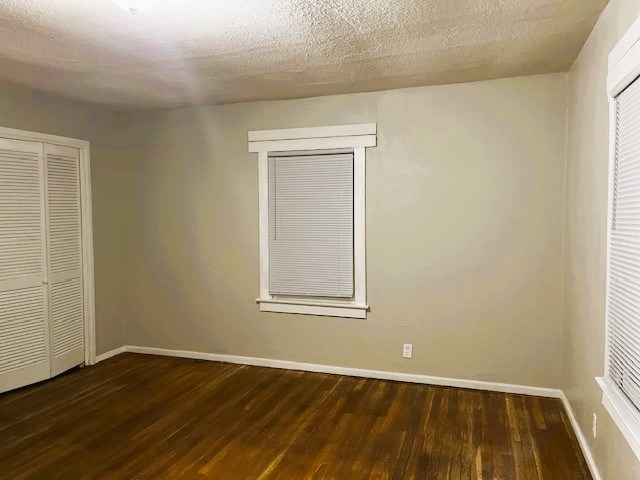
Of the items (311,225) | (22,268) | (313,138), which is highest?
(313,138)

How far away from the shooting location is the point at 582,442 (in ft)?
9.41

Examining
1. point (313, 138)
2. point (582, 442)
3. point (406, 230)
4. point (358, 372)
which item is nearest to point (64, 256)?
point (313, 138)

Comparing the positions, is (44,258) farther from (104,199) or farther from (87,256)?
(104,199)

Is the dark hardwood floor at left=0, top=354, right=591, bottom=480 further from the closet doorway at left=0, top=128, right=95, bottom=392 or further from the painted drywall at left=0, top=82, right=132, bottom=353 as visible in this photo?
the painted drywall at left=0, top=82, right=132, bottom=353

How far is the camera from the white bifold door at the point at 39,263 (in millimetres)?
3836

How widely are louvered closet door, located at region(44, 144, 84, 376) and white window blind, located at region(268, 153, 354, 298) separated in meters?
1.85

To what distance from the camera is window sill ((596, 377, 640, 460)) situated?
185cm

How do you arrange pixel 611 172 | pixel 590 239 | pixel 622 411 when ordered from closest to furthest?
1. pixel 622 411
2. pixel 611 172
3. pixel 590 239

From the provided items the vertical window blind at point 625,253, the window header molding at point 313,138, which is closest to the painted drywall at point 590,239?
the vertical window blind at point 625,253

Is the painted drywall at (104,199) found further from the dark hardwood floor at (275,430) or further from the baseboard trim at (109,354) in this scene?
the dark hardwood floor at (275,430)

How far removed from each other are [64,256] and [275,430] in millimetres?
2613

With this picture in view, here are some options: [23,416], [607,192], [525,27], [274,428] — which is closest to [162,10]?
[525,27]

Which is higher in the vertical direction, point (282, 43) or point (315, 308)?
point (282, 43)

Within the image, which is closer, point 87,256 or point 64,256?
point 64,256
